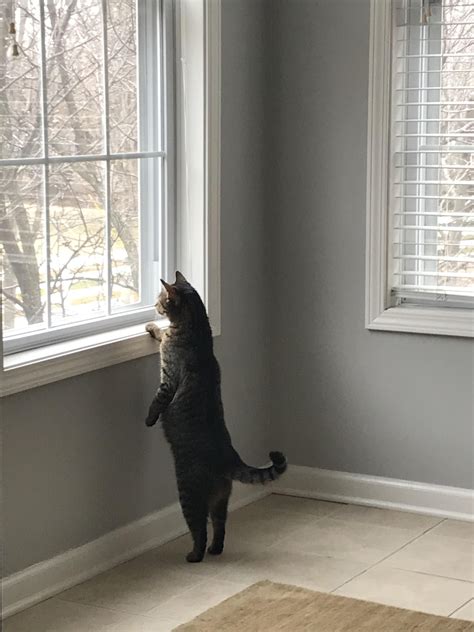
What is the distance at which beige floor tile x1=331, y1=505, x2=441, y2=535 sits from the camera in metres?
4.30

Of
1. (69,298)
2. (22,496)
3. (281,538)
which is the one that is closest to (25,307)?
(69,298)

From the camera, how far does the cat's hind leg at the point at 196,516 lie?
12.6 feet

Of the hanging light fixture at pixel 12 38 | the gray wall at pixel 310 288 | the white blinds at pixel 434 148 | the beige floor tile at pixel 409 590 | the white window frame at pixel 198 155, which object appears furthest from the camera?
the gray wall at pixel 310 288

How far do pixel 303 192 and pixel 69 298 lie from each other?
1.20 meters

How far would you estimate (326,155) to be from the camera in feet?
14.7

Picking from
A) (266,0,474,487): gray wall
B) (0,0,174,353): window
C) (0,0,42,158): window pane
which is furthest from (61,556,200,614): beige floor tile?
(0,0,42,158): window pane

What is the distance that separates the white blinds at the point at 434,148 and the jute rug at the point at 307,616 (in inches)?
52.8

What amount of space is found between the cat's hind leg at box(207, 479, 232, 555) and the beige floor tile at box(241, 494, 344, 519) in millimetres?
500

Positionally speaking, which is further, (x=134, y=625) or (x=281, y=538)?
(x=281, y=538)

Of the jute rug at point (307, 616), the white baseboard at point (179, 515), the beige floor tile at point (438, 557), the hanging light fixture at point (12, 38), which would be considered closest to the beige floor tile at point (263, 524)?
the white baseboard at point (179, 515)

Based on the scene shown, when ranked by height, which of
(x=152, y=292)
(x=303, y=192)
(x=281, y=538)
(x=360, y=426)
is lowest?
(x=281, y=538)

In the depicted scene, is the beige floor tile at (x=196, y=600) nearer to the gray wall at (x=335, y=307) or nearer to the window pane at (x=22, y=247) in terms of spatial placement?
the window pane at (x=22, y=247)

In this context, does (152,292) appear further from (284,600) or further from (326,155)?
(284,600)

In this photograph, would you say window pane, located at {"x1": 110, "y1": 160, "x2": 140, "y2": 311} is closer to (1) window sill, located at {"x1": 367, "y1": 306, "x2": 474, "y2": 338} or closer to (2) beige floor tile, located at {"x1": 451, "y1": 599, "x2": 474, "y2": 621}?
(1) window sill, located at {"x1": 367, "y1": 306, "x2": 474, "y2": 338}
